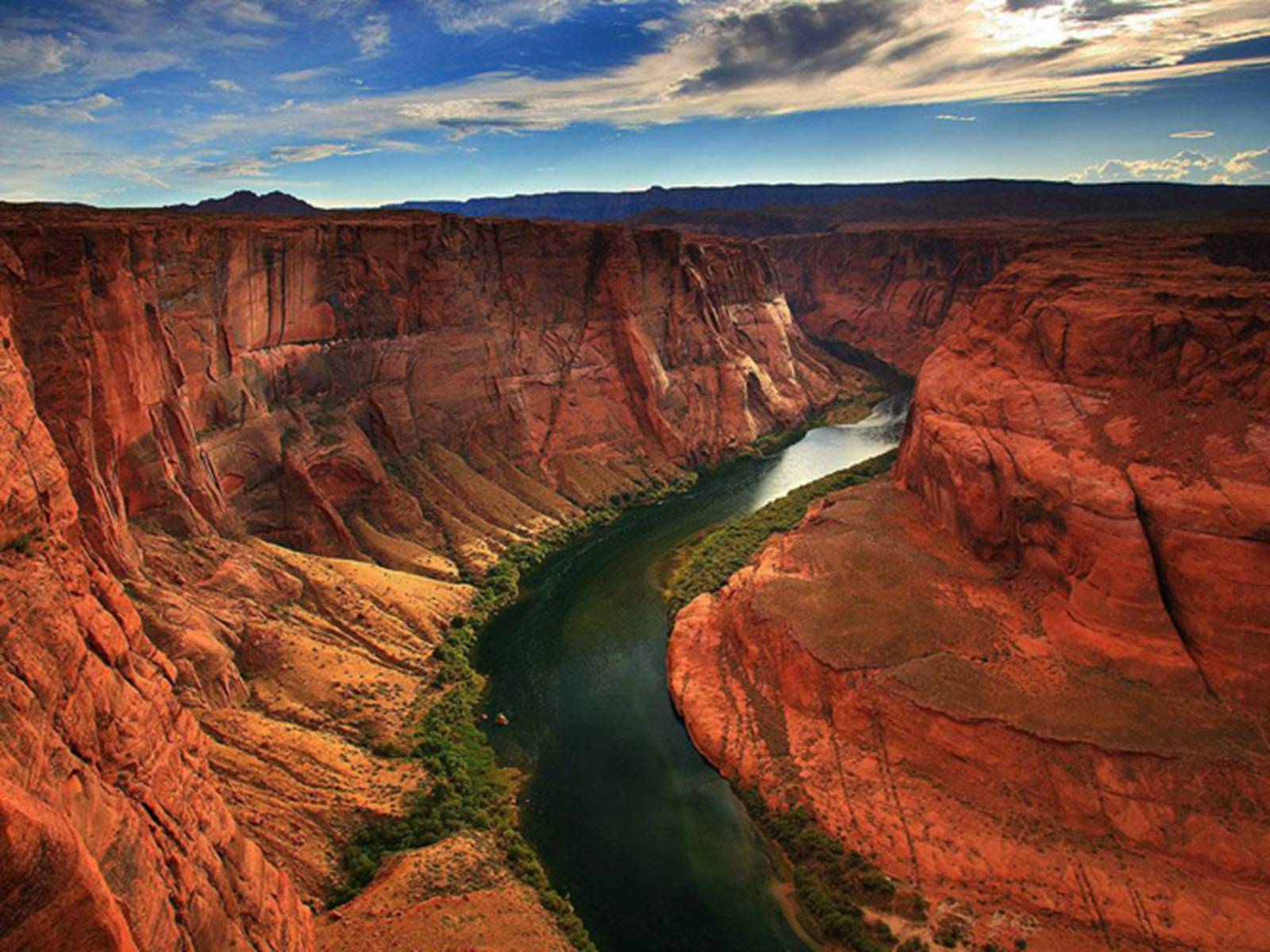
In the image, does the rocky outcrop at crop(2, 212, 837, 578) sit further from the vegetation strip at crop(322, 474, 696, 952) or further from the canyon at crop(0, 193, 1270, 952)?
the vegetation strip at crop(322, 474, 696, 952)

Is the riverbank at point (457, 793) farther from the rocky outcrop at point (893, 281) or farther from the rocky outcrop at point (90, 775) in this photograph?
the rocky outcrop at point (893, 281)

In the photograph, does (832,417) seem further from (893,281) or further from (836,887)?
(836,887)

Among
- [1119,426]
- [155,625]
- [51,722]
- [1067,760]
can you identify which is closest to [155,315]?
[155,625]

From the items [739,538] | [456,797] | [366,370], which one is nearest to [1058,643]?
[456,797]

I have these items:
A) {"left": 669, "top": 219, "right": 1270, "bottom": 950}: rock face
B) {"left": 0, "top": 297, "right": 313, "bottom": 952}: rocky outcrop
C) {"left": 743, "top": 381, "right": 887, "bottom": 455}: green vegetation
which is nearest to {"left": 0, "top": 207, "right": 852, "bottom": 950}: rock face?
{"left": 0, "top": 297, "right": 313, "bottom": 952}: rocky outcrop

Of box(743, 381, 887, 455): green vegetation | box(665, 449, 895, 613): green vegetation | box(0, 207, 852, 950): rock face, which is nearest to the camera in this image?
box(0, 207, 852, 950): rock face

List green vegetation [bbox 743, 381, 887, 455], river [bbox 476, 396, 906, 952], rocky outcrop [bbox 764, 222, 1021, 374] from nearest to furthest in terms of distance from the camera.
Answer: river [bbox 476, 396, 906, 952] → green vegetation [bbox 743, 381, 887, 455] → rocky outcrop [bbox 764, 222, 1021, 374]

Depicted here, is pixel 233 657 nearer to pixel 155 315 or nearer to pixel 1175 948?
pixel 155 315

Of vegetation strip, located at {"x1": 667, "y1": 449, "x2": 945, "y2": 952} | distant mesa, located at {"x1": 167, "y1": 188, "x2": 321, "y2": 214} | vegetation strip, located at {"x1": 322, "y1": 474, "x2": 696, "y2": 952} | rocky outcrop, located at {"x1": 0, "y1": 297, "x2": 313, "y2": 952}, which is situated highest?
distant mesa, located at {"x1": 167, "y1": 188, "x2": 321, "y2": 214}

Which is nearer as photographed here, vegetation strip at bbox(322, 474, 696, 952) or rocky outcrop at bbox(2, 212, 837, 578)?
vegetation strip at bbox(322, 474, 696, 952)
